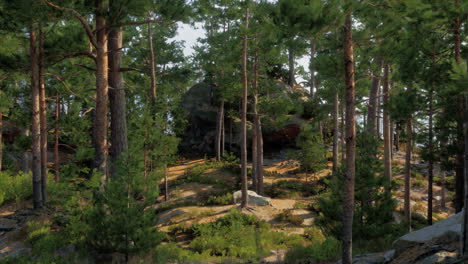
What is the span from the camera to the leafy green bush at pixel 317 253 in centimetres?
890

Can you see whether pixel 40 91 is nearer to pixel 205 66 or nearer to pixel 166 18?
pixel 166 18

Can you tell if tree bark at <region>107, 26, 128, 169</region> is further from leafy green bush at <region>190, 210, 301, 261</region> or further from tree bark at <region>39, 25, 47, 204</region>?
leafy green bush at <region>190, 210, 301, 261</region>

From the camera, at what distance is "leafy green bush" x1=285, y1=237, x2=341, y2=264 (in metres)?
8.90

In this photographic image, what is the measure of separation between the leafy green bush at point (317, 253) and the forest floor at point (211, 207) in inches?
21.6

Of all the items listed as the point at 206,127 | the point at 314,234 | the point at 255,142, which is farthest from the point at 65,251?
the point at 206,127

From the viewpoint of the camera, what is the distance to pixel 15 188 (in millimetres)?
14227

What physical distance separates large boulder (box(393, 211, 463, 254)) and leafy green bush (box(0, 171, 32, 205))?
47.3 feet

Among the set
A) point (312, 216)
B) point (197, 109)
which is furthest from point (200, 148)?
point (312, 216)

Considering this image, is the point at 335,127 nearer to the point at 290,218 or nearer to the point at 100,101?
the point at 290,218

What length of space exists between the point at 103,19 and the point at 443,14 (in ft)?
30.3

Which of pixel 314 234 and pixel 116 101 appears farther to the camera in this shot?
pixel 314 234

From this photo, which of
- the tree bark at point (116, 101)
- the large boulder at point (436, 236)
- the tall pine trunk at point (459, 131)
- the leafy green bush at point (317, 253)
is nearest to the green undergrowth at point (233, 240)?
the leafy green bush at point (317, 253)

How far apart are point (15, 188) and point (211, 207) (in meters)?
9.09

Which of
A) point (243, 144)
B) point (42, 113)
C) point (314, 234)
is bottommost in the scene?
point (314, 234)
